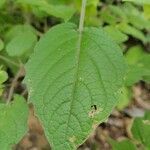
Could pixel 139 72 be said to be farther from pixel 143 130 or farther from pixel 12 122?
pixel 12 122

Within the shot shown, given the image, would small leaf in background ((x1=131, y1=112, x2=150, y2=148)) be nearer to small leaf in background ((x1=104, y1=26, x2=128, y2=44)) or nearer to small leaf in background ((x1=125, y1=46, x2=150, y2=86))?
small leaf in background ((x1=125, y1=46, x2=150, y2=86))

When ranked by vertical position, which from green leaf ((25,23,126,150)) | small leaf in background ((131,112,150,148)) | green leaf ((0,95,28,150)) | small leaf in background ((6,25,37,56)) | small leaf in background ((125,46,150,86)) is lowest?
small leaf in background ((131,112,150,148))

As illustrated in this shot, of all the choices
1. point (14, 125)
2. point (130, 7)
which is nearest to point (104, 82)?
point (14, 125)

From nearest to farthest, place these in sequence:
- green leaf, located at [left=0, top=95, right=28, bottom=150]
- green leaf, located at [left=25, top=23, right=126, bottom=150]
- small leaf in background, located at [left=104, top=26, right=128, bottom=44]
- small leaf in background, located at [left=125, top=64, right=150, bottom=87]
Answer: green leaf, located at [left=25, top=23, right=126, bottom=150] → green leaf, located at [left=0, top=95, right=28, bottom=150] → small leaf in background, located at [left=125, top=64, right=150, bottom=87] → small leaf in background, located at [left=104, top=26, right=128, bottom=44]

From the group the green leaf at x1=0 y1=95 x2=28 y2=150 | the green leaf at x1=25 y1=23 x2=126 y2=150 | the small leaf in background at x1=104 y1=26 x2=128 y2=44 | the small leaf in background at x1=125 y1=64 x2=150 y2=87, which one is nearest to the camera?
the green leaf at x1=25 y1=23 x2=126 y2=150

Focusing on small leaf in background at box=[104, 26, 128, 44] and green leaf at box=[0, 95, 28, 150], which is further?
small leaf in background at box=[104, 26, 128, 44]

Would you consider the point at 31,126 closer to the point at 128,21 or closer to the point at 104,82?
the point at 128,21

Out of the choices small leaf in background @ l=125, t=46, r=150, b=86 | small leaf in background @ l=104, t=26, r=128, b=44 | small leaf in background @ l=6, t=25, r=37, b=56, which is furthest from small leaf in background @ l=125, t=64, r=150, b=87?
small leaf in background @ l=6, t=25, r=37, b=56

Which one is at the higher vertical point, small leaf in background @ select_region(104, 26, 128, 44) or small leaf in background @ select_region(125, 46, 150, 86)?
small leaf in background @ select_region(104, 26, 128, 44)
